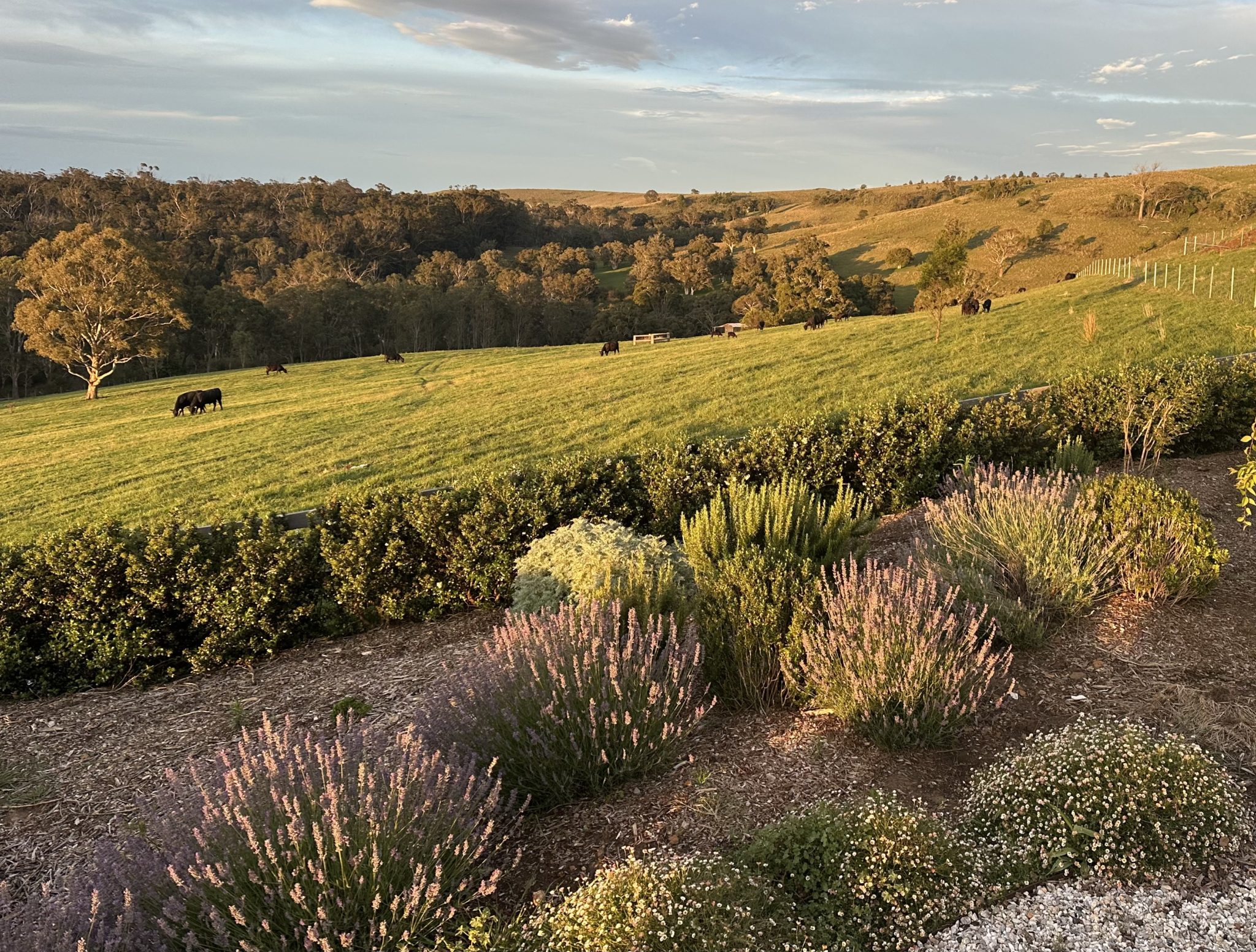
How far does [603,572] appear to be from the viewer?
18.2ft

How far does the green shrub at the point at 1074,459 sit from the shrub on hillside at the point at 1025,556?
2.38m

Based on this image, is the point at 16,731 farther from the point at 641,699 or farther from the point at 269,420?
the point at 269,420

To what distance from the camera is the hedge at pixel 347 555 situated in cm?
638

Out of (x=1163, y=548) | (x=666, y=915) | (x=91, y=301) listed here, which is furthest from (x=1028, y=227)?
(x=666, y=915)

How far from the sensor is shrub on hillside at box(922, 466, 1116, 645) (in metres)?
5.30

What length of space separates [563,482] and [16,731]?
4525 millimetres

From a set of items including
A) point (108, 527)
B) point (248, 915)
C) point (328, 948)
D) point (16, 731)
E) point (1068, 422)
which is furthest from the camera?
point (1068, 422)

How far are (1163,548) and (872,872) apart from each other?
150 inches

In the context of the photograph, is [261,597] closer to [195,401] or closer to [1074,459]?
[1074,459]

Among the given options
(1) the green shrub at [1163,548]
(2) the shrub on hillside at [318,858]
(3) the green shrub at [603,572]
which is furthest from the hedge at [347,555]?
(2) the shrub on hillside at [318,858]

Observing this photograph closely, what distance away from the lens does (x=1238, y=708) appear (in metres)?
4.31

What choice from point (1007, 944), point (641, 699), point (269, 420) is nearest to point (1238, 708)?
point (1007, 944)

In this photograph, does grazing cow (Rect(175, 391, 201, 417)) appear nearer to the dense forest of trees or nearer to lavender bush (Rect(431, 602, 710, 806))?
the dense forest of trees

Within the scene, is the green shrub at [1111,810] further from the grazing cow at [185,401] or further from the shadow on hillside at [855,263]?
the shadow on hillside at [855,263]
